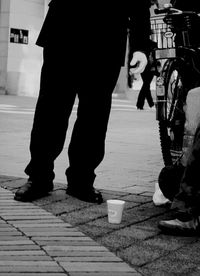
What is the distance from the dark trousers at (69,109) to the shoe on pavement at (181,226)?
890 mm

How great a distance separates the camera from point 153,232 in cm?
305

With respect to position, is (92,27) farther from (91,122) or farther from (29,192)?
(29,192)

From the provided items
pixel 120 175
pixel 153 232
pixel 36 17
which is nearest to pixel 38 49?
pixel 36 17

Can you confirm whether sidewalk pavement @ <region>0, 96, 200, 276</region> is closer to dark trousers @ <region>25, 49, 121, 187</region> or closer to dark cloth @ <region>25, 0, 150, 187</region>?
dark trousers @ <region>25, 49, 121, 187</region>

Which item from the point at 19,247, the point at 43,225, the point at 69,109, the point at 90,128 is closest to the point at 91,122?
the point at 90,128

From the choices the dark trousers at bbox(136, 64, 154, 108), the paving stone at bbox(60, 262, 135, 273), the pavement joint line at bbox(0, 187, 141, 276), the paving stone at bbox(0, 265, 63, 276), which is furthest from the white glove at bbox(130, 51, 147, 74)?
the paving stone at bbox(0, 265, 63, 276)

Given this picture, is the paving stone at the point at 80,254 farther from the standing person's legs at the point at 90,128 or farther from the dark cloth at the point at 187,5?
the dark cloth at the point at 187,5

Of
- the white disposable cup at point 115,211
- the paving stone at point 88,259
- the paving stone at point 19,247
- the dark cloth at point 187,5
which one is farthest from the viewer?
the dark cloth at point 187,5

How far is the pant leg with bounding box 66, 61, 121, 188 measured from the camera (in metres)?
3.76

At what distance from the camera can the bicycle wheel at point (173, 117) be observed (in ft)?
12.9

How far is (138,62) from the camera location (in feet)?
12.2

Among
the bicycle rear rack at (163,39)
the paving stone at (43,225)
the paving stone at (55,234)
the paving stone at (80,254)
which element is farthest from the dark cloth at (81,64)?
the paving stone at (80,254)

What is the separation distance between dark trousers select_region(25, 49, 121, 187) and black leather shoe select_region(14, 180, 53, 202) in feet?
0.18

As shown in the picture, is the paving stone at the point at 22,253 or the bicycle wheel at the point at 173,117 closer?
the paving stone at the point at 22,253
